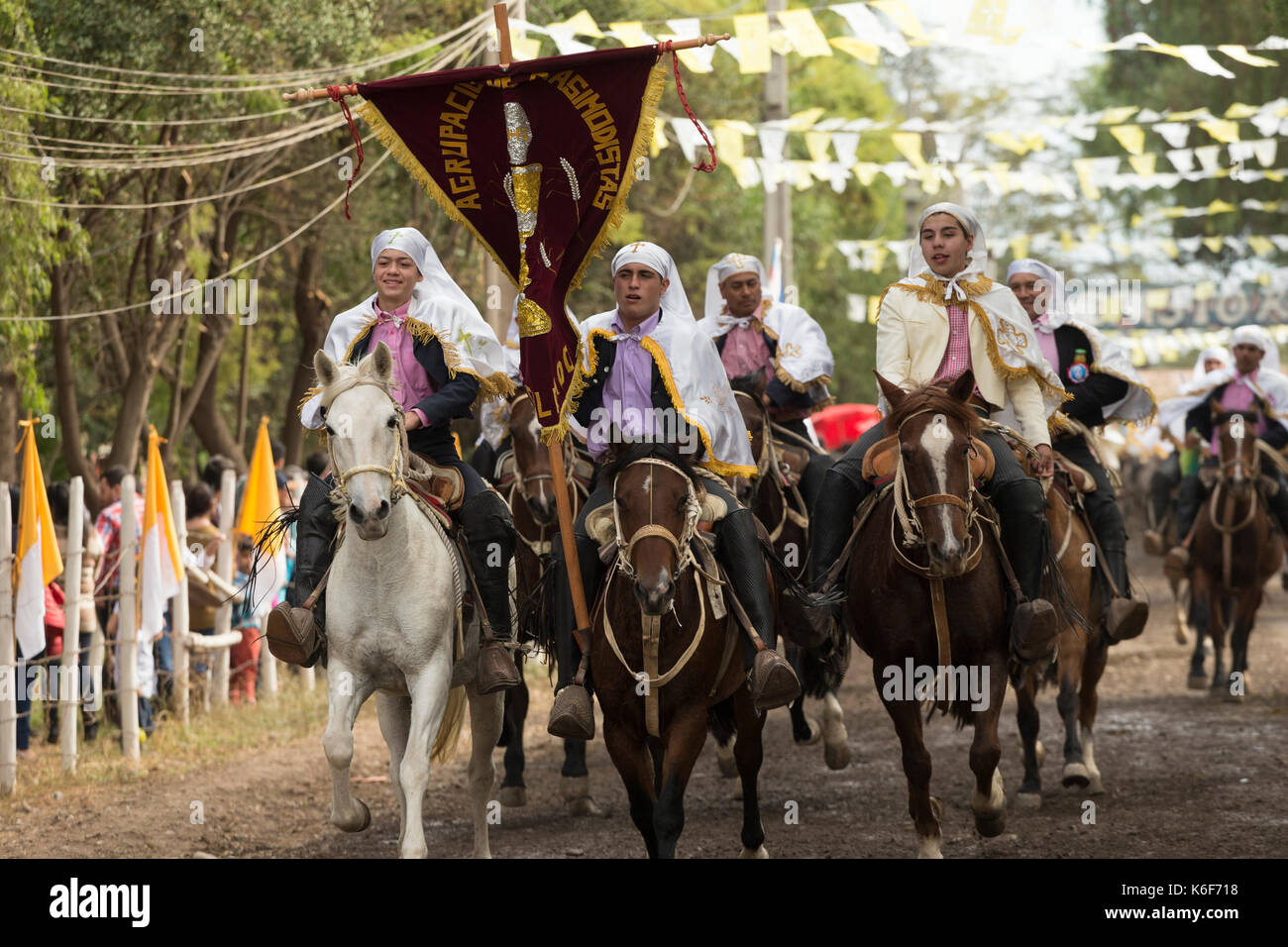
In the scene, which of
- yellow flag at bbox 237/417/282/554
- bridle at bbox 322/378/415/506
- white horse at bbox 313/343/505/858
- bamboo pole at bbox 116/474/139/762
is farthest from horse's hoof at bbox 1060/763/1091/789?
yellow flag at bbox 237/417/282/554

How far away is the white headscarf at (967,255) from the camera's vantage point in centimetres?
895

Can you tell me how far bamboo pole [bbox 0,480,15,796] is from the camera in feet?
33.4

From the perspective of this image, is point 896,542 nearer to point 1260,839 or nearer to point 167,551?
point 1260,839

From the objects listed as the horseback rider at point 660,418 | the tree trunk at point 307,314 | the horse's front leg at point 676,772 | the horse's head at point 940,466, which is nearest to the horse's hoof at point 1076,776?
the horse's head at point 940,466

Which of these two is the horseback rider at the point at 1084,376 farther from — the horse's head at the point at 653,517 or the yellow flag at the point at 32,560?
the yellow flag at the point at 32,560

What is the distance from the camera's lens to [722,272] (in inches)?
464

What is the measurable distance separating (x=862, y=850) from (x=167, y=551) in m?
5.90

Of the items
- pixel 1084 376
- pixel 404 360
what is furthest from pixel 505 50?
pixel 1084 376

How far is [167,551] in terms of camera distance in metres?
12.2

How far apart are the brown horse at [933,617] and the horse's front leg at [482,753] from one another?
2.05m

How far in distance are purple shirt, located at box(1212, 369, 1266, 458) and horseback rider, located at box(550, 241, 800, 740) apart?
808cm

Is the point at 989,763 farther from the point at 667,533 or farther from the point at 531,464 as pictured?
the point at 531,464

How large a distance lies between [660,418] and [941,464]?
4.48 ft
